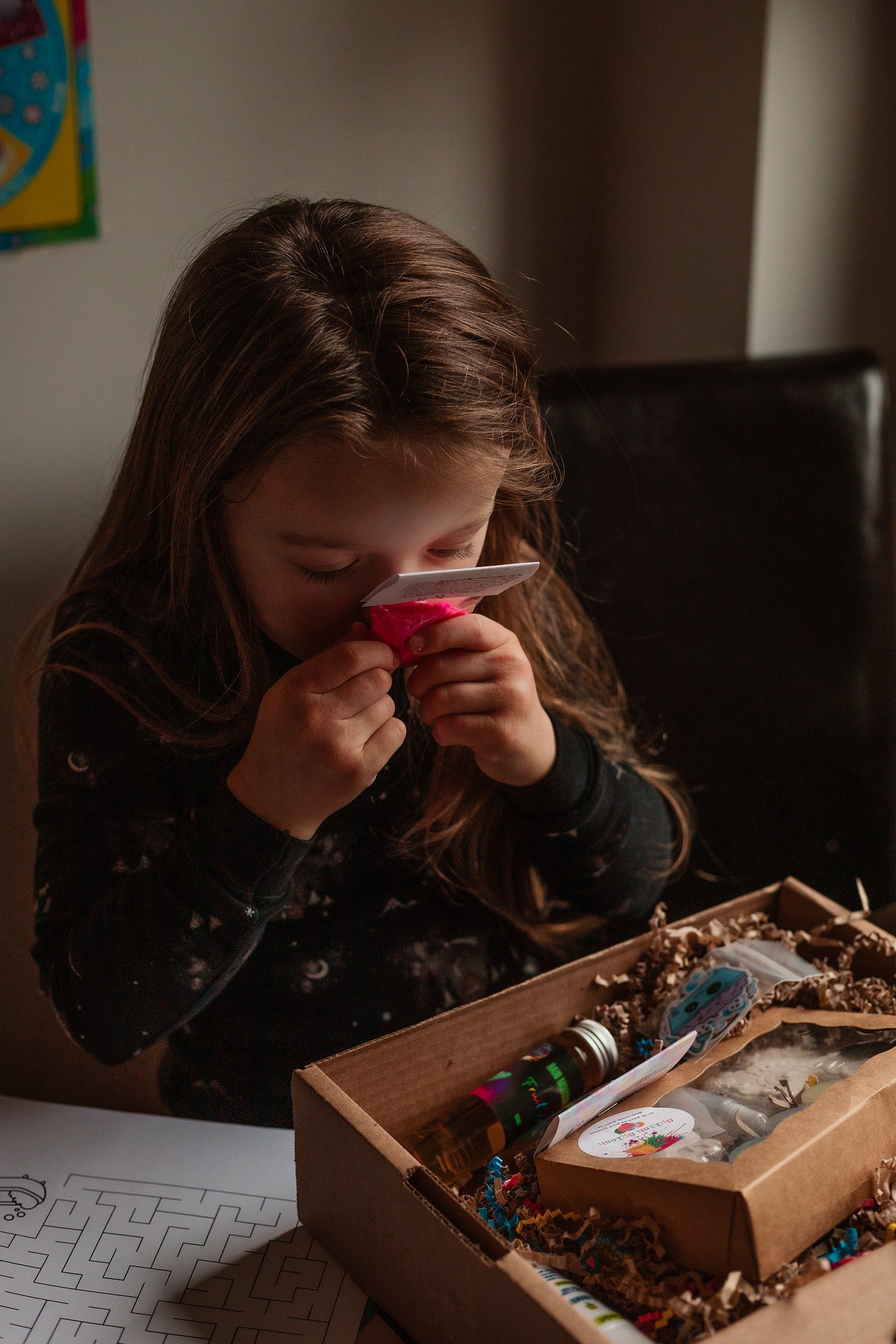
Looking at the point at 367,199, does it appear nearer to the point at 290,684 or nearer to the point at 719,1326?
the point at 290,684

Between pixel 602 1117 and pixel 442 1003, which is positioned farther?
pixel 442 1003

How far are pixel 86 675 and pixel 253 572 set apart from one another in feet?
0.57

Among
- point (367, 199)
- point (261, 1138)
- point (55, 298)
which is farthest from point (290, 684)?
point (367, 199)

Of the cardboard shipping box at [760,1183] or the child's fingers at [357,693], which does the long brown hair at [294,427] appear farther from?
the cardboard shipping box at [760,1183]

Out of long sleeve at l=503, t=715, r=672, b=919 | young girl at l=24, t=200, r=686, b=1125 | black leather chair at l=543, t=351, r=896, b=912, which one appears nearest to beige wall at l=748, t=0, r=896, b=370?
black leather chair at l=543, t=351, r=896, b=912

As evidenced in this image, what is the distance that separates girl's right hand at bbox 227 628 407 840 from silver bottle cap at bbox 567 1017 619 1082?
0.22 meters

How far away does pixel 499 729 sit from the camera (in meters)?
0.81

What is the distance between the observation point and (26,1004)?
3.07 ft

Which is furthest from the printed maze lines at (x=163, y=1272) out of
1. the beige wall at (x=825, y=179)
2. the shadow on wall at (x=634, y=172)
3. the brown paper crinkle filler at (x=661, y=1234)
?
the beige wall at (x=825, y=179)

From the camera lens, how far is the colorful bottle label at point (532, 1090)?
2.25 ft

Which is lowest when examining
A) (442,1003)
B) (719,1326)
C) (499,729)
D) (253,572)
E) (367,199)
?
(442,1003)

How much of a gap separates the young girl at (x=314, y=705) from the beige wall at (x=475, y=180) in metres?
0.12

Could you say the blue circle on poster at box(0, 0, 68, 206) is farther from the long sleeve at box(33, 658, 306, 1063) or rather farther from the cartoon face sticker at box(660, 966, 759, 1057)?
the cartoon face sticker at box(660, 966, 759, 1057)

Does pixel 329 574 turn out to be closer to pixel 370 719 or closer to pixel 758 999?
pixel 370 719
